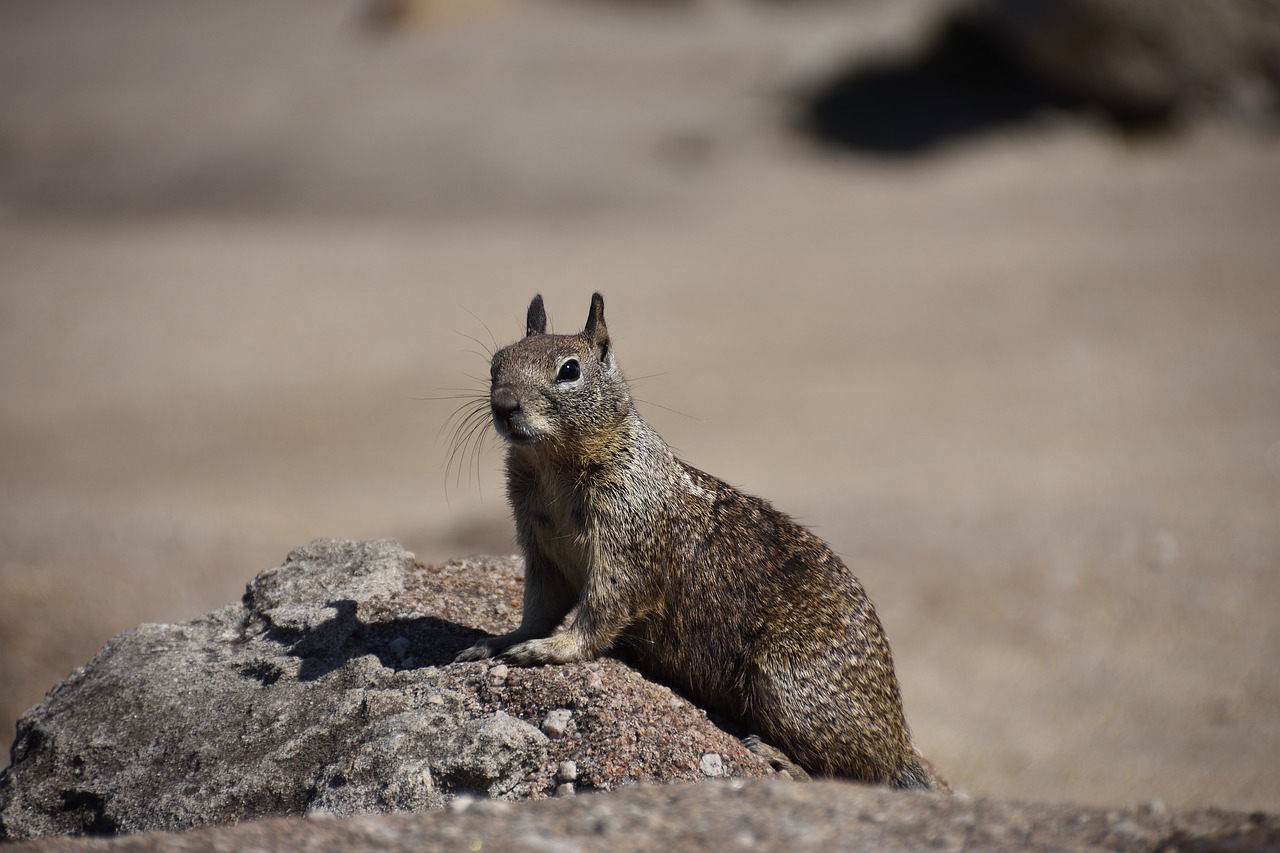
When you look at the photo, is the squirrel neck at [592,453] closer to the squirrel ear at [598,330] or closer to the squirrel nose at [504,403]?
the squirrel nose at [504,403]

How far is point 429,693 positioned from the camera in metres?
5.11

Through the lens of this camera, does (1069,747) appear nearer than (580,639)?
No

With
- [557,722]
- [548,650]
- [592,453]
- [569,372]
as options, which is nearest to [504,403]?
[569,372]

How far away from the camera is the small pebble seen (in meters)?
4.88

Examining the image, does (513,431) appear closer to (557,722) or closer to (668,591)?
(668,591)

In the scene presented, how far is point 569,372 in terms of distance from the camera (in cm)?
515

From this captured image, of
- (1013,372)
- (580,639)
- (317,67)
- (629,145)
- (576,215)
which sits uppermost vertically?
(317,67)

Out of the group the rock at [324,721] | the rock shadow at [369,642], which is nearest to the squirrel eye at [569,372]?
the rock at [324,721]

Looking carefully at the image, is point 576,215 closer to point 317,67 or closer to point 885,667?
point 317,67

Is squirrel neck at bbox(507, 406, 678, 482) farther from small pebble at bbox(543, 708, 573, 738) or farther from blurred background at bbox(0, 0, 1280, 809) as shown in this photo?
blurred background at bbox(0, 0, 1280, 809)

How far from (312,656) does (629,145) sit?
23.6 meters

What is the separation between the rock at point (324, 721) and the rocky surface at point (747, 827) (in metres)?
0.56

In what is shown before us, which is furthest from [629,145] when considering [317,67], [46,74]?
[46,74]

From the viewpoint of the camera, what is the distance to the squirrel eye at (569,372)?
201 inches
